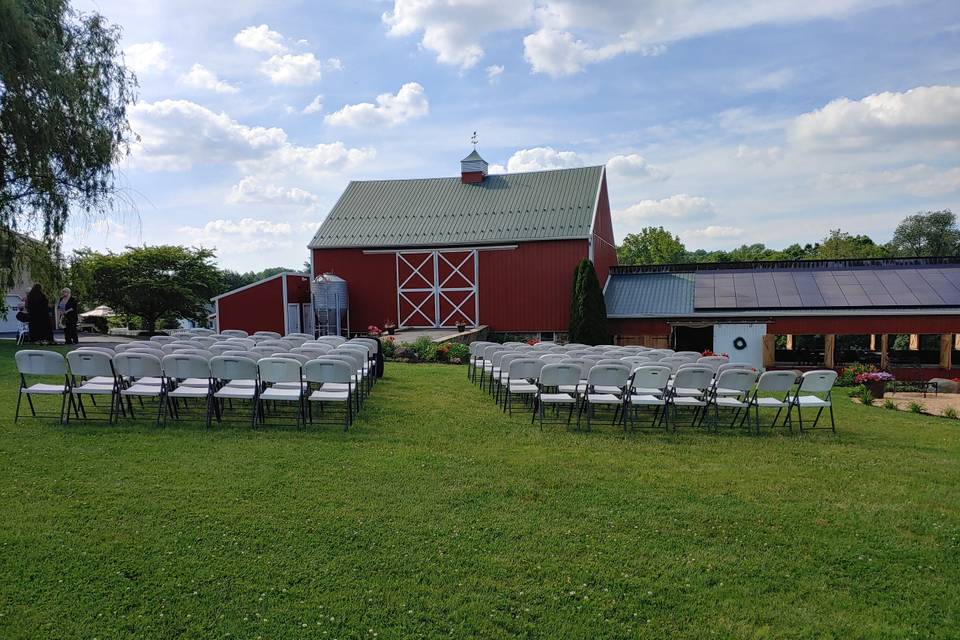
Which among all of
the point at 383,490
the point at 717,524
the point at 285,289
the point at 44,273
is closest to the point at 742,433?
the point at 717,524

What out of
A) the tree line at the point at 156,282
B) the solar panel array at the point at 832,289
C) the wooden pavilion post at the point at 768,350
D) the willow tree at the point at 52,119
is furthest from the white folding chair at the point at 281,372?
the tree line at the point at 156,282

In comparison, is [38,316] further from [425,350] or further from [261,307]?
[425,350]

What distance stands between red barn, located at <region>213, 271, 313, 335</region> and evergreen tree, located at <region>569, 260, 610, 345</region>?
32.3ft

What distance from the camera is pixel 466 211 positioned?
22.9 m

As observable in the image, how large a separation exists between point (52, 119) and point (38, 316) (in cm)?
727

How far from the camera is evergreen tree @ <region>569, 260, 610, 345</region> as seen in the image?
64.8 feet

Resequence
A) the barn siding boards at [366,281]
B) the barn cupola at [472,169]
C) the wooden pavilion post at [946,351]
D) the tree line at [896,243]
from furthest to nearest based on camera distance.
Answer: the tree line at [896,243] < the barn cupola at [472,169] < the barn siding boards at [366,281] < the wooden pavilion post at [946,351]

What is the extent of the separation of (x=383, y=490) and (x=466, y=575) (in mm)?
1495

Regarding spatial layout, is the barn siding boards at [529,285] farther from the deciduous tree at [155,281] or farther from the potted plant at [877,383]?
the deciduous tree at [155,281]

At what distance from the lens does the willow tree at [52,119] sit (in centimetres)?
1184

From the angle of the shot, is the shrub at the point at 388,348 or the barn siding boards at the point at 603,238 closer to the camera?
the shrub at the point at 388,348

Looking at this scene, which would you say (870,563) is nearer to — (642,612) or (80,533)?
(642,612)

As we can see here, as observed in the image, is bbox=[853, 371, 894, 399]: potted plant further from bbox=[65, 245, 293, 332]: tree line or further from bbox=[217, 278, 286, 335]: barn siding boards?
bbox=[65, 245, 293, 332]: tree line

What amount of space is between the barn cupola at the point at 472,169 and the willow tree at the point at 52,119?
503 inches
